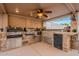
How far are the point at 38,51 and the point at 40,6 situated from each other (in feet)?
2.95

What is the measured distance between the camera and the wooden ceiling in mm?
2254

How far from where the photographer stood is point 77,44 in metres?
2.43

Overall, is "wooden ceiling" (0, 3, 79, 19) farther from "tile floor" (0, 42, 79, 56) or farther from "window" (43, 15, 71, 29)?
"tile floor" (0, 42, 79, 56)

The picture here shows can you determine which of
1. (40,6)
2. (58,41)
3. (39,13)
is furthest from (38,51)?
(40,6)

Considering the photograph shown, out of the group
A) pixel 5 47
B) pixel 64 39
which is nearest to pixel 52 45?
pixel 64 39

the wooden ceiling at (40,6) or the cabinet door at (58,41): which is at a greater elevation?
the wooden ceiling at (40,6)

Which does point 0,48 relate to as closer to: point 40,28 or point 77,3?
point 40,28

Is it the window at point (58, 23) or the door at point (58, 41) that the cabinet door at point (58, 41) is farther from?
the window at point (58, 23)

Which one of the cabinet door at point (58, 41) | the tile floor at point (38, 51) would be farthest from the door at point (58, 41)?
the tile floor at point (38, 51)

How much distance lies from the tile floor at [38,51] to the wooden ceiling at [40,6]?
64cm

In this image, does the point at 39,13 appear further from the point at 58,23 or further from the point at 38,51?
the point at 38,51

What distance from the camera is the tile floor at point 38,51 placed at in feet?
7.73

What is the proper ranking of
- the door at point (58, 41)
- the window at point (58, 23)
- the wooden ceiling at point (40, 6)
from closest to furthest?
the wooden ceiling at point (40, 6) → the window at point (58, 23) → the door at point (58, 41)

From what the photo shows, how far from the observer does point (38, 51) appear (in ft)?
8.04
